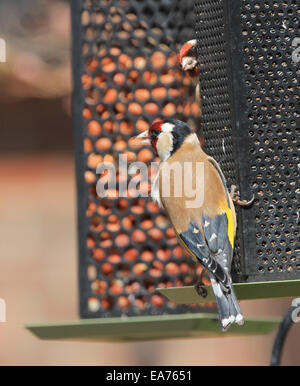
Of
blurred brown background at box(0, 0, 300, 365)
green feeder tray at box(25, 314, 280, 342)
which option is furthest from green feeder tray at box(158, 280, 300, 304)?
blurred brown background at box(0, 0, 300, 365)

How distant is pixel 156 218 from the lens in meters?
4.52

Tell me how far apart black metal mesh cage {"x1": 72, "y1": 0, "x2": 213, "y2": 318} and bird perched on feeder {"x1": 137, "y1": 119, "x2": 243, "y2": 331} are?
2.75ft

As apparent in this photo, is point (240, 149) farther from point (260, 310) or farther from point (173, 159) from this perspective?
point (260, 310)

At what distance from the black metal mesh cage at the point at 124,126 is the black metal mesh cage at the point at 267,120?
36.6 inches

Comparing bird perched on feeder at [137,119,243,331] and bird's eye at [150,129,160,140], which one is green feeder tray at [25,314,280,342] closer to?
bird perched on feeder at [137,119,243,331]

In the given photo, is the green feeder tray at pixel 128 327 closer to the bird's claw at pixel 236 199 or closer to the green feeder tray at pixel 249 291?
the green feeder tray at pixel 249 291

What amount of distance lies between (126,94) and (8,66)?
897mm

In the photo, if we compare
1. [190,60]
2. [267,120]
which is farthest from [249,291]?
[190,60]

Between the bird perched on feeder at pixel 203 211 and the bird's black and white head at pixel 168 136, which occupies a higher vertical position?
the bird's black and white head at pixel 168 136

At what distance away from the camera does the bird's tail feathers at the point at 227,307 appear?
326 centimetres

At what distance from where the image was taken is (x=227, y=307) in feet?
10.7

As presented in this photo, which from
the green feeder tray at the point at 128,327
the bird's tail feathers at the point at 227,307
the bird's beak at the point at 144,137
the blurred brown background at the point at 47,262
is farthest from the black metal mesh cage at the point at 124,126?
the blurred brown background at the point at 47,262

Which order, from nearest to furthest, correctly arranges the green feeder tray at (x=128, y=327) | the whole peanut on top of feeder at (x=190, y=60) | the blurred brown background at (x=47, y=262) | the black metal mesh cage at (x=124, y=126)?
the whole peanut on top of feeder at (x=190, y=60) → the green feeder tray at (x=128, y=327) → the black metal mesh cage at (x=124, y=126) → the blurred brown background at (x=47, y=262)
